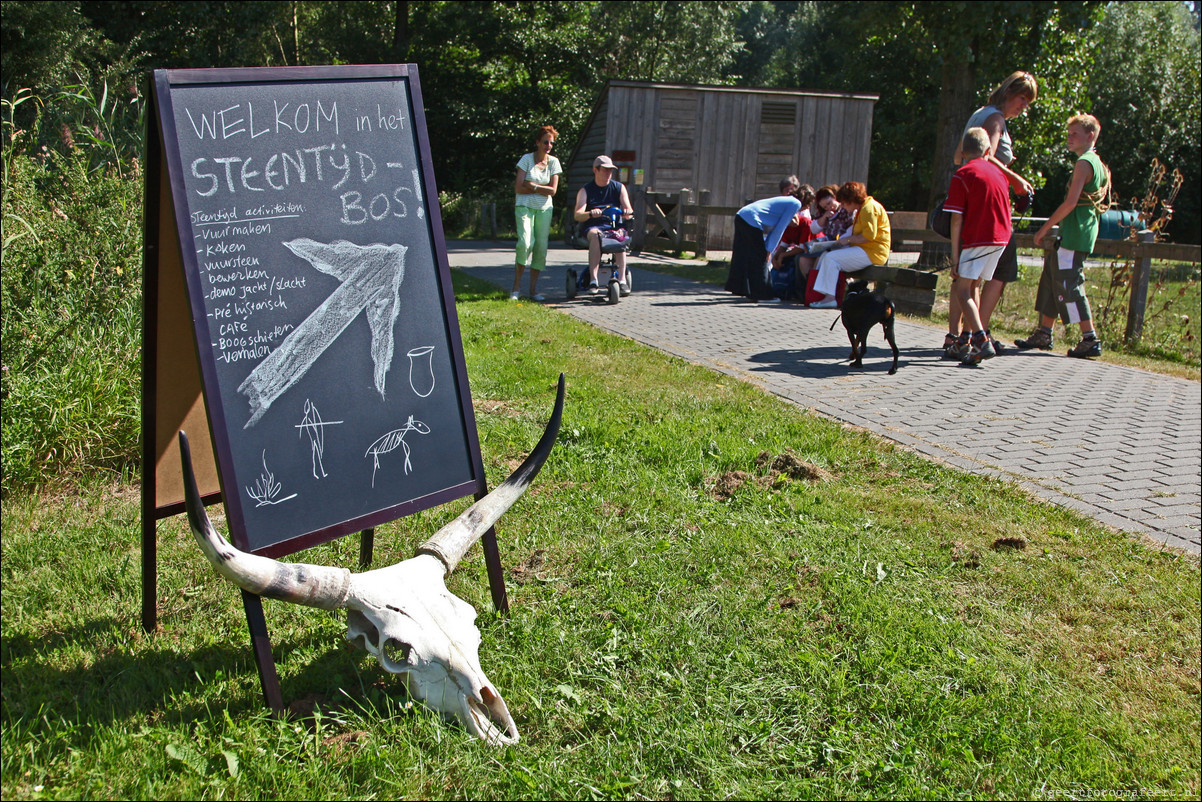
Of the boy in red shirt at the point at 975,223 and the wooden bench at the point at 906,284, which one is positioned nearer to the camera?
the boy in red shirt at the point at 975,223

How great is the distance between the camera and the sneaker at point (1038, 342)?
9398mm

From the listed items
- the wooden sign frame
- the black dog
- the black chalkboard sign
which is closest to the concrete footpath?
the black dog

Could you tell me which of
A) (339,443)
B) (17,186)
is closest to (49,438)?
(17,186)

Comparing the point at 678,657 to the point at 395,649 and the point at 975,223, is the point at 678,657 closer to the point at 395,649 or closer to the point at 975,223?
the point at 395,649

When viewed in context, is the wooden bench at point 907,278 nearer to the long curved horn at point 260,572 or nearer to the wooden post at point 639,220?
the long curved horn at point 260,572

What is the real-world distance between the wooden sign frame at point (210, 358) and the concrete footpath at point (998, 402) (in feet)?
11.2

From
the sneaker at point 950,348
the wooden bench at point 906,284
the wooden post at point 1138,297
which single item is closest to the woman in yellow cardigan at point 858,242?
the wooden bench at point 906,284

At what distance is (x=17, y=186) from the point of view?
5254mm

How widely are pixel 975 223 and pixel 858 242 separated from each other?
1.79 meters

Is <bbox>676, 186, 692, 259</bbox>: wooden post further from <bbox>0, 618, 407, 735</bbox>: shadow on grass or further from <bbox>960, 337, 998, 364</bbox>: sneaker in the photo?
<bbox>0, 618, 407, 735</bbox>: shadow on grass

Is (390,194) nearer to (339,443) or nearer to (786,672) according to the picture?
(339,443)

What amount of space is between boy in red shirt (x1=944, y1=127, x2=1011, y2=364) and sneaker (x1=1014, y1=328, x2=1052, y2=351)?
1293 millimetres

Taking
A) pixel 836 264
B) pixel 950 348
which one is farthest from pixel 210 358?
pixel 836 264

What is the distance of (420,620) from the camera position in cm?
260
